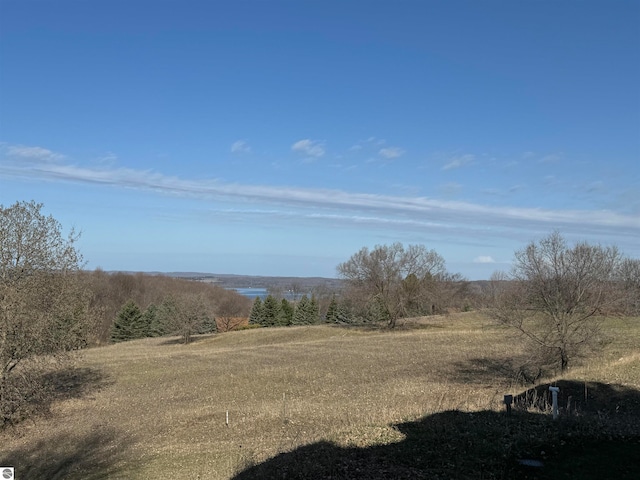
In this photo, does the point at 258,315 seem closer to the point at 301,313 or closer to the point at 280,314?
the point at 280,314

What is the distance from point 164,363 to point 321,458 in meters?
29.1

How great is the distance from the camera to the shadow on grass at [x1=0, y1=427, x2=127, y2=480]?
12836mm

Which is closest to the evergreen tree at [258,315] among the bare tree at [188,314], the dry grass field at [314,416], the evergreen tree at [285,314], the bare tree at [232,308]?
the evergreen tree at [285,314]

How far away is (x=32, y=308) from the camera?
19078 mm

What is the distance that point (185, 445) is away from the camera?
571 inches

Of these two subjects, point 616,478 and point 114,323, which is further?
point 114,323

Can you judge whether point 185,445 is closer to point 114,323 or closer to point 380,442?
point 380,442

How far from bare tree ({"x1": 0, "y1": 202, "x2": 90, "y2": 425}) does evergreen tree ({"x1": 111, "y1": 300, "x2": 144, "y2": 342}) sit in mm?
47831

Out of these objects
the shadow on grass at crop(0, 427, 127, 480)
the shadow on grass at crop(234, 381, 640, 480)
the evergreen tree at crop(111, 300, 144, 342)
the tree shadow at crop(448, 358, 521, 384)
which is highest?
the shadow on grass at crop(234, 381, 640, 480)

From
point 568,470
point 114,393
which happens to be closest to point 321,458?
point 568,470

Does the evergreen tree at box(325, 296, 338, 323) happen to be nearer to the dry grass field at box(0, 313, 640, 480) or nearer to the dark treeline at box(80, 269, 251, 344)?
the dark treeline at box(80, 269, 251, 344)

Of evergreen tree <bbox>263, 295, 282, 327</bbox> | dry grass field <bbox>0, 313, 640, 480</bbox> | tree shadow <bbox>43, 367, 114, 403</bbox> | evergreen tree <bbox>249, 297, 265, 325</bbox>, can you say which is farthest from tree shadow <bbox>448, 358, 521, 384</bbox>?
evergreen tree <bbox>249, 297, 265, 325</bbox>

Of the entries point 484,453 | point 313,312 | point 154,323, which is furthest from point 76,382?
point 313,312

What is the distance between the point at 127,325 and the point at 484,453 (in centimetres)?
6509
